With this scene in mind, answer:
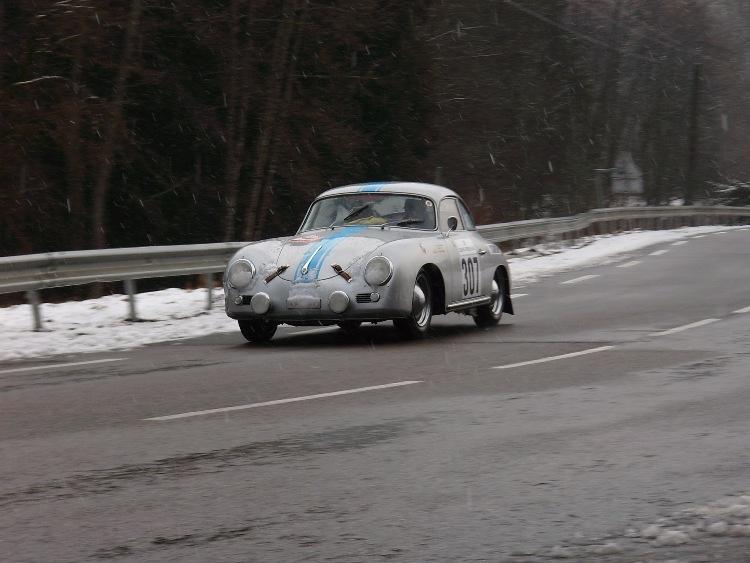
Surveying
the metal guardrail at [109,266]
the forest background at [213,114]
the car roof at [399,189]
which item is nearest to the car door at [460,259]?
the car roof at [399,189]

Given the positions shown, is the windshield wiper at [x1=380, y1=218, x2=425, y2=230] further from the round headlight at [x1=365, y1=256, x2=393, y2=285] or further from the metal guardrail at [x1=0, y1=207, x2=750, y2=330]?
the metal guardrail at [x1=0, y1=207, x2=750, y2=330]

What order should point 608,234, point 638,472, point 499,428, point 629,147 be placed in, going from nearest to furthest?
1. point 638,472
2. point 499,428
3. point 608,234
4. point 629,147

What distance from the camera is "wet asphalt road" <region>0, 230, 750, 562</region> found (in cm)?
462

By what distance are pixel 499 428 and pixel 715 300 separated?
32.2 ft

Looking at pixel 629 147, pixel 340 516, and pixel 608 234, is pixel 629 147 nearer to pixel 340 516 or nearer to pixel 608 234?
pixel 608 234

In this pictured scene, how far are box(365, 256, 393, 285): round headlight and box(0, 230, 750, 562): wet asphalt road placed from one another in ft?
2.01

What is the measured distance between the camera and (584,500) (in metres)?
5.18

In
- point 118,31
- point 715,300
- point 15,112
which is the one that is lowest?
point 715,300

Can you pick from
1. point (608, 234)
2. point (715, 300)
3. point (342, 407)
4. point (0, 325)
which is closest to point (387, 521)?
point (342, 407)

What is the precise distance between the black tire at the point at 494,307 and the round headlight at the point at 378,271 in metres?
2.37

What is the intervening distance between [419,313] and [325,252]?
1.08 metres

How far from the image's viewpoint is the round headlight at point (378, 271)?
39.0ft

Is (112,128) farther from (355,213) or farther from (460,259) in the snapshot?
(460,259)

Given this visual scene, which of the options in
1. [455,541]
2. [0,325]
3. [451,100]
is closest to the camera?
[455,541]
